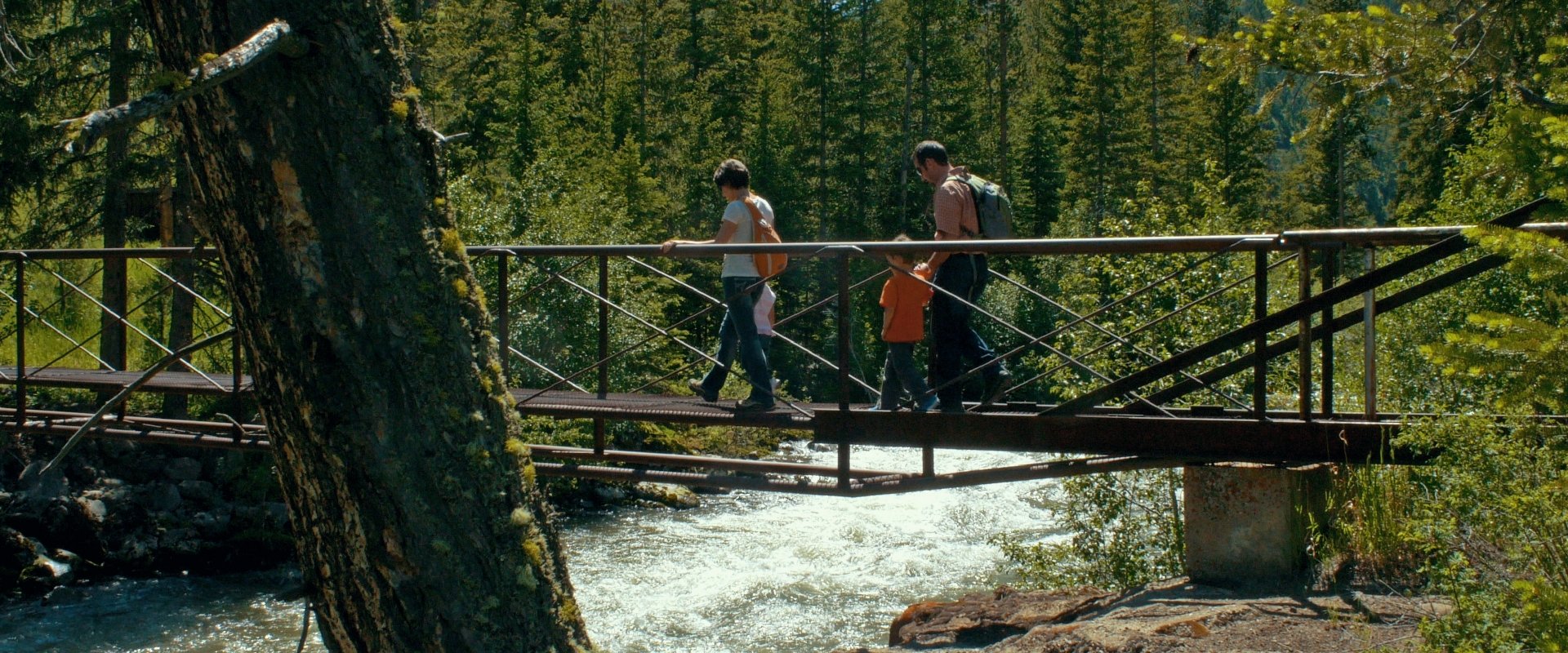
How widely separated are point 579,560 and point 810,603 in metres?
3.84

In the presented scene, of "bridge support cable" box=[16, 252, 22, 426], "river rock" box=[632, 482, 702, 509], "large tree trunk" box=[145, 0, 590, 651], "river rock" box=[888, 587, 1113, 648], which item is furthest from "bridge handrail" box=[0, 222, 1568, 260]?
"river rock" box=[632, 482, 702, 509]

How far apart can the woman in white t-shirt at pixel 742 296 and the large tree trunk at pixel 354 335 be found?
12.8 ft

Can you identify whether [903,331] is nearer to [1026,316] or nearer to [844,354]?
[844,354]

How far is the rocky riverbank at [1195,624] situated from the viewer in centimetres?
596

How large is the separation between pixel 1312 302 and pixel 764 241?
2815 mm

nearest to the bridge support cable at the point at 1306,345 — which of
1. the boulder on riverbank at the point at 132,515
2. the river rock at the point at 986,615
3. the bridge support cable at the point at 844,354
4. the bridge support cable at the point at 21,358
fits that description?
the bridge support cable at the point at 844,354

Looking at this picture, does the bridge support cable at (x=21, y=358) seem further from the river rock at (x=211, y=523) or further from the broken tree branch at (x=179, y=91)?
the river rock at (x=211, y=523)

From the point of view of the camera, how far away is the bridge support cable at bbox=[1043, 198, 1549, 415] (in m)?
5.31

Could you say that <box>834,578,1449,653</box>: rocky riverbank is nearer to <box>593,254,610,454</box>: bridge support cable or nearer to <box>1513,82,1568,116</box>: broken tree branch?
<box>1513,82,1568,116</box>: broken tree branch

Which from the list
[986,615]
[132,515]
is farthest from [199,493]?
[986,615]

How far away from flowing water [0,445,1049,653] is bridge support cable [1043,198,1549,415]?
6.59 m

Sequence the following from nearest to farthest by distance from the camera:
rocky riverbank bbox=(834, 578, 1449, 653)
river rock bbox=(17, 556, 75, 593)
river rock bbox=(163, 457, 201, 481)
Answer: rocky riverbank bbox=(834, 578, 1449, 653) → river rock bbox=(17, 556, 75, 593) → river rock bbox=(163, 457, 201, 481)

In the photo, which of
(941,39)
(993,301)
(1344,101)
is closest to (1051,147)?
(941,39)

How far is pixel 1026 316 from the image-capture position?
3634 centimetres
